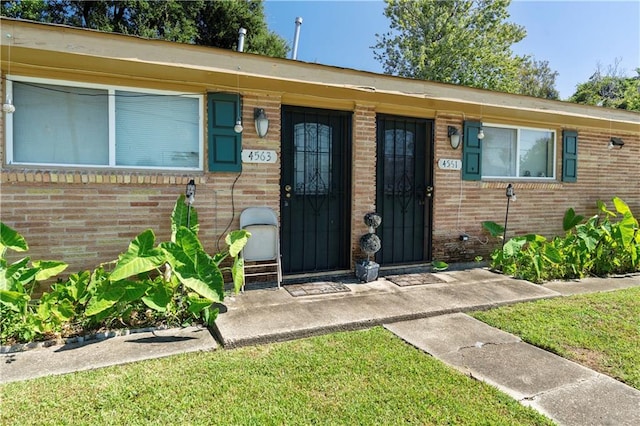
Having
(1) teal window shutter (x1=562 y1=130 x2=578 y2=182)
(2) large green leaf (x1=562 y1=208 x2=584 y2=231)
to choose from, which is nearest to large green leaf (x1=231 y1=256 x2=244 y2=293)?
(2) large green leaf (x1=562 y1=208 x2=584 y2=231)

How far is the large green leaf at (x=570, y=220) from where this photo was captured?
266 inches

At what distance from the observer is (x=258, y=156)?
4949 millimetres

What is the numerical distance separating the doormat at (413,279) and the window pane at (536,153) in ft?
9.44

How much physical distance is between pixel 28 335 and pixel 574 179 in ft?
27.1

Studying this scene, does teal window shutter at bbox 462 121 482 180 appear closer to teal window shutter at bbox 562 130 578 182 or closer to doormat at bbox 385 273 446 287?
doormat at bbox 385 273 446 287

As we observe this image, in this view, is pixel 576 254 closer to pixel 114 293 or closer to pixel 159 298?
pixel 159 298

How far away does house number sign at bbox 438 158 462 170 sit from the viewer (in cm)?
609

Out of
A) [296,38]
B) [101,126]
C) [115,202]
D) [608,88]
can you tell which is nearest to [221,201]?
[115,202]

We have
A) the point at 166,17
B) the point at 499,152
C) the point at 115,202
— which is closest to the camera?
the point at 115,202

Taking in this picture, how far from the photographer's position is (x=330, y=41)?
16297 millimetres

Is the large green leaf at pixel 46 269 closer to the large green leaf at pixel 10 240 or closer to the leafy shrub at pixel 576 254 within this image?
the large green leaf at pixel 10 240

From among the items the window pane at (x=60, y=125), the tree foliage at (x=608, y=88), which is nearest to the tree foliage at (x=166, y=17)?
the window pane at (x=60, y=125)

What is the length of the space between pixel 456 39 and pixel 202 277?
69.0 ft

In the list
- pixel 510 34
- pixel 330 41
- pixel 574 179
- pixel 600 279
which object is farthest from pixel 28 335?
pixel 510 34
